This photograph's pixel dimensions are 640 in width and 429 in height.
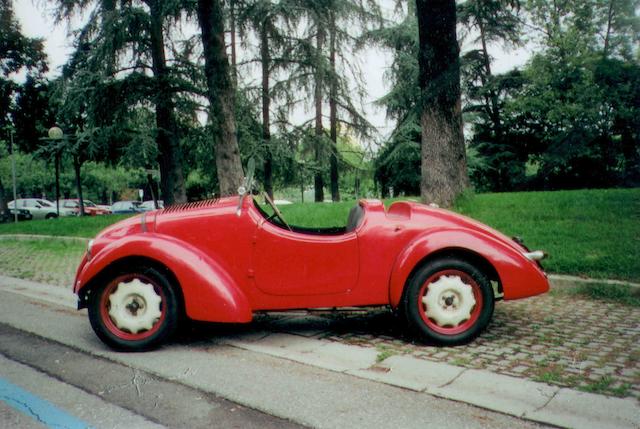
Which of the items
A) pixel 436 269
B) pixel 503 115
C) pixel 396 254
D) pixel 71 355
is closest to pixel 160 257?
pixel 71 355

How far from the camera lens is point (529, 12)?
26000 millimetres

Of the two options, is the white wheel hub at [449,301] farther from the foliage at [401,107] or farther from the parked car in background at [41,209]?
the parked car in background at [41,209]

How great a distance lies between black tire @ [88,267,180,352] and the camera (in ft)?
13.0

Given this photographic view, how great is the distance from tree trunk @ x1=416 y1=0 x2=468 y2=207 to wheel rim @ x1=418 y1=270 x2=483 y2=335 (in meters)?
4.24

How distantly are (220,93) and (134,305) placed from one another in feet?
20.9

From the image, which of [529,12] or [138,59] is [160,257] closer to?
[138,59]

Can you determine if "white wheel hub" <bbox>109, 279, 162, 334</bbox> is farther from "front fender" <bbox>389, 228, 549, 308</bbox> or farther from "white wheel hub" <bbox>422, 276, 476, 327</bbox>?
"white wheel hub" <bbox>422, 276, 476, 327</bbox>

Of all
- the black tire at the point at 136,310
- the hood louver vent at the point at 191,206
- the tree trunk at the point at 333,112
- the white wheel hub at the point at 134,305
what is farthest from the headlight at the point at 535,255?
the tree trunk at the point at 333,112

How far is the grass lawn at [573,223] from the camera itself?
240 inches

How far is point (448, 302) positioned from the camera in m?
3.99

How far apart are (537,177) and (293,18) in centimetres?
1464

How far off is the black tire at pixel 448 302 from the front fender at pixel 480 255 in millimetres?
102

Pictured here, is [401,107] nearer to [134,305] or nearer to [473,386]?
[134,305]

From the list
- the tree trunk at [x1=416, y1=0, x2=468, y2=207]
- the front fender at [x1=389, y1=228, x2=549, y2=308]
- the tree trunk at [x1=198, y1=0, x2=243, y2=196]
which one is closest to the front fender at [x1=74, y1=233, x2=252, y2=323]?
the front fender at [x1=389, y1=228, x2=549, y2=308]
